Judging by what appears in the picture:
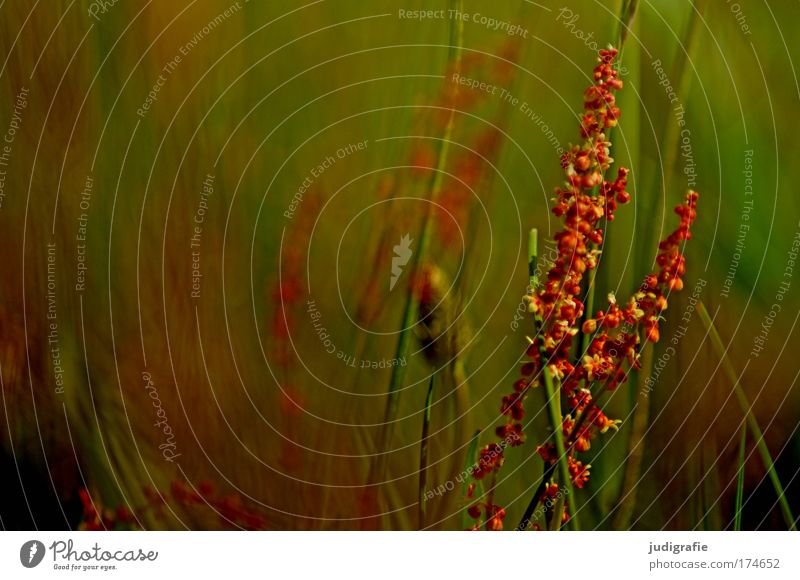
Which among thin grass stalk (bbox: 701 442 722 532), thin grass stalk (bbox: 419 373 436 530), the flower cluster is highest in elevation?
the flower cluster

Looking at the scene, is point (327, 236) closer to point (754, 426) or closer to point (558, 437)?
point (558, 437)

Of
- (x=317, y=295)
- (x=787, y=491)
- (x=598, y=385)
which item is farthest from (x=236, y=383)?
(x=787, y=491)

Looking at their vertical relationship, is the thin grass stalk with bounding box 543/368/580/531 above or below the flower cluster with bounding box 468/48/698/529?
below

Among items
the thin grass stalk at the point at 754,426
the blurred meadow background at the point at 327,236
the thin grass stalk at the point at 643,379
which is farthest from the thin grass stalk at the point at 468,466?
the thin grass stalk at the point at 754,426

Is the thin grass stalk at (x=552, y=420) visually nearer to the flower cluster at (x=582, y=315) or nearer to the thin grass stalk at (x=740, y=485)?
the flower cluster at (x=582, y=315)

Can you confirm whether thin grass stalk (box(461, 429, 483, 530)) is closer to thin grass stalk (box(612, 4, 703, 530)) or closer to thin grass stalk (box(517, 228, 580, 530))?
thin grass stalk (box(517, 228, 580, 530))

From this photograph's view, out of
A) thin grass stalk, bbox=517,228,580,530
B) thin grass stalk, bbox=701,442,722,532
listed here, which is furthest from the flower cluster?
thin grass stalk, bbox=701,442,722,532

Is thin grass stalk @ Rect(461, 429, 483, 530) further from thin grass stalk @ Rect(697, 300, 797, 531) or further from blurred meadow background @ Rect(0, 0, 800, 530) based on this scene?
thin grass stalk @ Rect(697, 300, 797, 531)

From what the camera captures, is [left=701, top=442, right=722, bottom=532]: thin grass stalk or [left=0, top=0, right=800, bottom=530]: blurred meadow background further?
[left=701, top=442, right=722, bottom=532]: thin grass stalk
